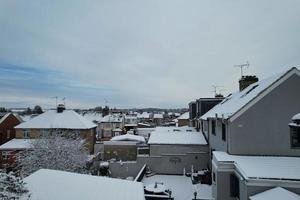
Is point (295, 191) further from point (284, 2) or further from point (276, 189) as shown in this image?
point (284, 2)

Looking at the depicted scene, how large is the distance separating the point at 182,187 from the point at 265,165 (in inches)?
389

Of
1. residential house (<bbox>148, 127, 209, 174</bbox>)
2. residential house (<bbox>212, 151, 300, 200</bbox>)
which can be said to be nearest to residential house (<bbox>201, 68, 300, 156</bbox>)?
residential house (<bbox>212, 151, 300, 200</bbox>)

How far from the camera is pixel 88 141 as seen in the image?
35.9m

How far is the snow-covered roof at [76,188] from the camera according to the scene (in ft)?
32.0

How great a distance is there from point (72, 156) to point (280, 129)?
18559 mm

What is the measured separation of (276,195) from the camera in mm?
11961

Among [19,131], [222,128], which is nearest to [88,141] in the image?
[19,131]

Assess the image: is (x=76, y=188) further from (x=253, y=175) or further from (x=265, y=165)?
(x=265, y=165)

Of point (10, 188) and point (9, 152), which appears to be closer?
point (10, 188)

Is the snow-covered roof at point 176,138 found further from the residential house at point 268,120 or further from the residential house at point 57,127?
the residential house at point 268,120

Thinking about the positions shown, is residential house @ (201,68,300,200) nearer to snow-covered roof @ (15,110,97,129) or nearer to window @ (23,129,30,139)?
snow-covered roof @ (15,110,97,129)

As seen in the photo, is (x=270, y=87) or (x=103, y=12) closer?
(x=270, y=87)

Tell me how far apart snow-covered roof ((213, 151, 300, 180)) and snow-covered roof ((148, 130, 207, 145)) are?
11.4 m

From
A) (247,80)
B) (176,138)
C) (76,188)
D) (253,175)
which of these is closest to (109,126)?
(176,138)
